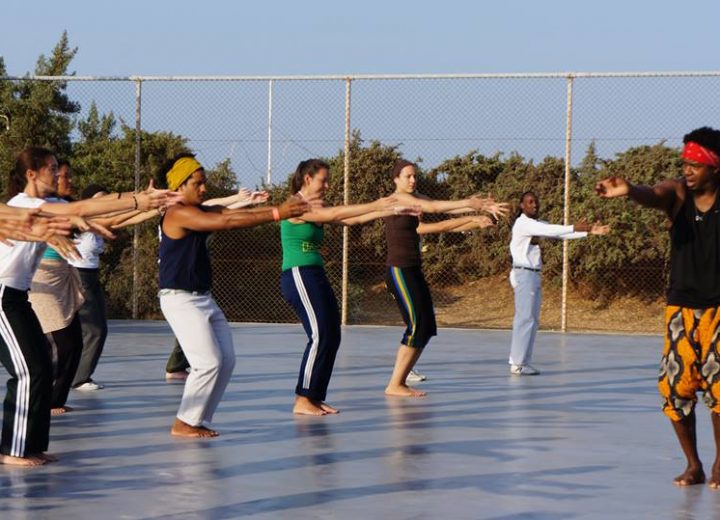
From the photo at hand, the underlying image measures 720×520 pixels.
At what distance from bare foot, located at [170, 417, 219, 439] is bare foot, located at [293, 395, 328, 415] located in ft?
4.02

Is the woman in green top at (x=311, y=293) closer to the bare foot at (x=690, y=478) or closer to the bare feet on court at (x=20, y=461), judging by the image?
the bare feet on court at (x=20, y=461)

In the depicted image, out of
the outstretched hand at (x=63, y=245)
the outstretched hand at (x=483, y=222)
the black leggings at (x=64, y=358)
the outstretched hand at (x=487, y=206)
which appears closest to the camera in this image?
the outstretched hand at (x=63, y=245)

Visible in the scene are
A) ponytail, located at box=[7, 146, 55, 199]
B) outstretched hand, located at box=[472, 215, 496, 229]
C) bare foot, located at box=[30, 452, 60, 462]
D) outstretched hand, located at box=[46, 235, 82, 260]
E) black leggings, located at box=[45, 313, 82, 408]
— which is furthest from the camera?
outstretched hand, located at box=[472, 215, 496, 229]

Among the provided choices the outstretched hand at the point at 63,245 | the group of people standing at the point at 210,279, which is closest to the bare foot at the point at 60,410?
the group of people standing at the point at 210,279

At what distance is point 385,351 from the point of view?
51.5ft

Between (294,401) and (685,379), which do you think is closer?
(685,379)

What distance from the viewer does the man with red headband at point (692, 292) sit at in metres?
7.24

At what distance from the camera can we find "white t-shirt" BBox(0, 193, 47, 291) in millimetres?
7648

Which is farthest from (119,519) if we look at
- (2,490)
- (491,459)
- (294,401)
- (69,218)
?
(294,401)

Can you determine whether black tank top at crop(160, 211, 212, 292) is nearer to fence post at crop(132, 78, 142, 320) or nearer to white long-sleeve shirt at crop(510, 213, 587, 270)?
white long-sleeve shirt at crop(510, 213, 587, 270)

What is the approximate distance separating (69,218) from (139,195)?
354 millimetres

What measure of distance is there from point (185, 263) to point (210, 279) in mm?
266

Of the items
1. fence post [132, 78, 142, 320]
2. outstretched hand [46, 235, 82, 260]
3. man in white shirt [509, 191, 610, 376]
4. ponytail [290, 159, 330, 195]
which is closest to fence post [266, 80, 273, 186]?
fence post [132, 78, 142, 320]

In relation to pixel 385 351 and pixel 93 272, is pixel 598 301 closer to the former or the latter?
pixel 385 351
